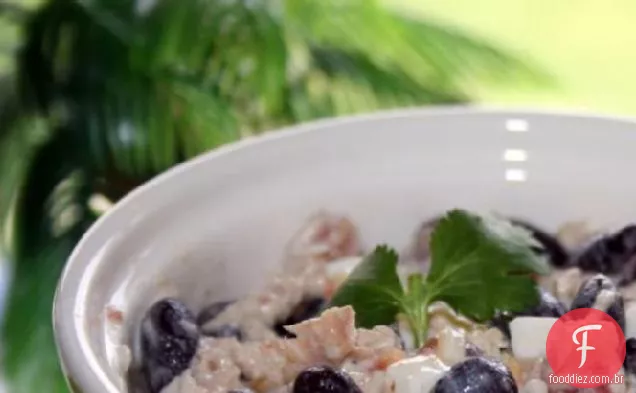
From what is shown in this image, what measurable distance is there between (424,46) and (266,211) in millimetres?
628

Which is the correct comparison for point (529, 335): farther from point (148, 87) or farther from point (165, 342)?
point (148, 87)

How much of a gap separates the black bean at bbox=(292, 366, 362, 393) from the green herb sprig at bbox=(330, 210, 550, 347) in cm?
7

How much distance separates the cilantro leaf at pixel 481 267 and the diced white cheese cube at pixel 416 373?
0.08m

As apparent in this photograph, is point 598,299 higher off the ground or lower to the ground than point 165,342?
higher

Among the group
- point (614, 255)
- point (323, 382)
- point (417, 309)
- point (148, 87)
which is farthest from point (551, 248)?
point (148, 87)

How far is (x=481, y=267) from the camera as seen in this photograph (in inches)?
24.7

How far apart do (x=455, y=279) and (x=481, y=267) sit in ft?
0.07

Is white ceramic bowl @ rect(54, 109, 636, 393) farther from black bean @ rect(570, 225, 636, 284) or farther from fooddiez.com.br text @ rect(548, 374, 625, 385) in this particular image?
fooddiez.com.br text @ rect(548, 374, 625, 385)

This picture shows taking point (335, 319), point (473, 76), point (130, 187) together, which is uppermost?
point (473, 76)

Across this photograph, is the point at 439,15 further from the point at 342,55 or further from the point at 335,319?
the point at 335,319

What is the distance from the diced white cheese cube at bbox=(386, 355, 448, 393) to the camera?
0.53 m

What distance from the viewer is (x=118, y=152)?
41.6 inches

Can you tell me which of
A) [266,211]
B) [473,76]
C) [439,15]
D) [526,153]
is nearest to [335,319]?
[266,211]

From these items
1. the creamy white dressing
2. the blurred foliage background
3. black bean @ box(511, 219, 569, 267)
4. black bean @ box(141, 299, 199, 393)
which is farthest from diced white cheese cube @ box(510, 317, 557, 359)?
the blurred foliage background
